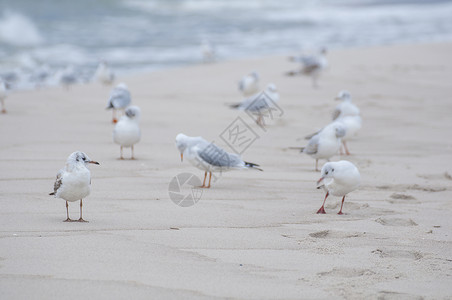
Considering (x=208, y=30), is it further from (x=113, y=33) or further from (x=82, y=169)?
(x=82, y=169)

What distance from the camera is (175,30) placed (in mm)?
26297

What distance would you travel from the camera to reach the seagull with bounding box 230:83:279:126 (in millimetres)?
10148

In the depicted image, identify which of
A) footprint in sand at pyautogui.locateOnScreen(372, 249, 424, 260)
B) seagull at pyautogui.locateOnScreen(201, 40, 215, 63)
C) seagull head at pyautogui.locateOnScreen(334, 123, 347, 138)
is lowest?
footprint in sand at pyautogui.locateOnScreen(372, 249, 424, 260)

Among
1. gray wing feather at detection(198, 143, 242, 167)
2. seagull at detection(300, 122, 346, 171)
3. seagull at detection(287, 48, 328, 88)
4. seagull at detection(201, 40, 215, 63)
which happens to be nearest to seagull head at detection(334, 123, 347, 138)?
seagull at detection(300, 122, 346, 171)

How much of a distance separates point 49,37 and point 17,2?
11648mm

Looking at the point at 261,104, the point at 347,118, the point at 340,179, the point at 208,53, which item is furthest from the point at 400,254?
the point at 208,53

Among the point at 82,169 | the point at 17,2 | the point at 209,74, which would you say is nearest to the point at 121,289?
the point at 82,169

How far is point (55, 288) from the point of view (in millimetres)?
3660

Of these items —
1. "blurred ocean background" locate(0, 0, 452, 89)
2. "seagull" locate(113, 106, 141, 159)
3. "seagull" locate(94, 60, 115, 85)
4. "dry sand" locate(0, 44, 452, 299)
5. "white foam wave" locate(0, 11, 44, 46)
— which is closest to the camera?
"dry sand" locate(0, 44, 452, 299)

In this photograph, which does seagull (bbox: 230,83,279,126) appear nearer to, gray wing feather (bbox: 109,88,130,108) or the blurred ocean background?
gray wing feather (bbox: 109,88,130,108)

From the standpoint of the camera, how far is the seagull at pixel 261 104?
10.1m

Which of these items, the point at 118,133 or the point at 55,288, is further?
the point at 118,133

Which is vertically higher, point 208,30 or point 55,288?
point 208,30

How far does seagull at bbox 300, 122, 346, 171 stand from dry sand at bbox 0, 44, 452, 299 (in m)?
0.23
